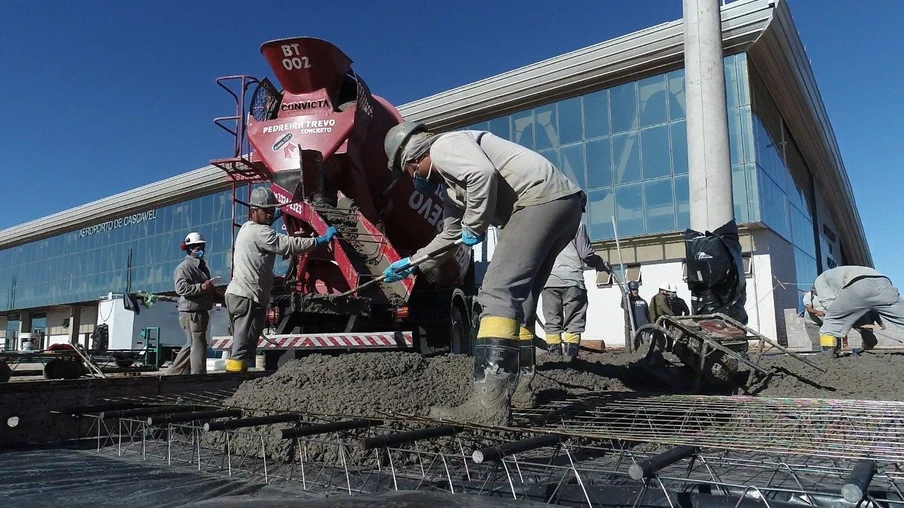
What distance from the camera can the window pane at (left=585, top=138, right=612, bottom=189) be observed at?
15219 millimetres

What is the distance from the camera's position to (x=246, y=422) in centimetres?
216

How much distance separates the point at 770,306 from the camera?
13414mm

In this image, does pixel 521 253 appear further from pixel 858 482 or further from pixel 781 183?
pixel 781 183

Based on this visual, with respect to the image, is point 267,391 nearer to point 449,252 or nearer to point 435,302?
point 449,252

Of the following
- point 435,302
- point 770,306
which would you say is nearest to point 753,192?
point 770,306

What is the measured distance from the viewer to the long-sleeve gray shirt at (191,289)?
19.4 ft

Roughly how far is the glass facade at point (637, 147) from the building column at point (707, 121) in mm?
6406

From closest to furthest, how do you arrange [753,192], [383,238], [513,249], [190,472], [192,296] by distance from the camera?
[190,472] → [513,249] → [192,296] → [383,238] → [753,192]

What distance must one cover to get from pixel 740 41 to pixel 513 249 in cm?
1327

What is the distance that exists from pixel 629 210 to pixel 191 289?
11.4 metres

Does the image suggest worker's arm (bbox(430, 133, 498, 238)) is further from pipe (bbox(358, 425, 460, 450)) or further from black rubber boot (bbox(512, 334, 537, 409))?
pipe (bbox(358, 425, 460, 450))

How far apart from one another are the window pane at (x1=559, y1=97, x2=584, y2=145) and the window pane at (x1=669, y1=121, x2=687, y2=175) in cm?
236

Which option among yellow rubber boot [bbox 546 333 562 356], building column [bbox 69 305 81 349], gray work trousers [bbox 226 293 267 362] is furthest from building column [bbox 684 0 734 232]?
building column [bbox 69 305 81 349]

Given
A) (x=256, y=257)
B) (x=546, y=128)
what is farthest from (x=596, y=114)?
(x=256, y=257)
